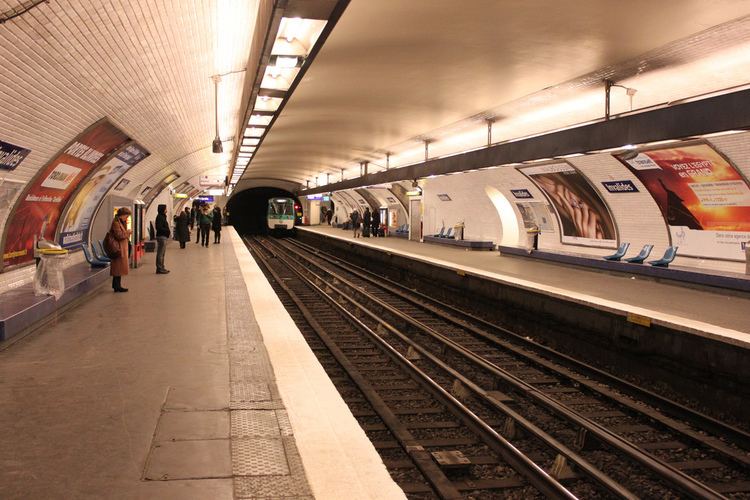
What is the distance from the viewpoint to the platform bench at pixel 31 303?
5.98m

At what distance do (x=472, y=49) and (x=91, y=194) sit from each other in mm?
7896

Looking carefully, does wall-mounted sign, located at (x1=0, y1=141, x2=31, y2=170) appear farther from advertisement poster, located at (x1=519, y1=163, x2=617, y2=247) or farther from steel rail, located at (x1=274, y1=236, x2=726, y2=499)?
advertisement poster, located at (x1=519, y1=163, x2=617, y2=247)

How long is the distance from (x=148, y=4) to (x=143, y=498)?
3.93 m

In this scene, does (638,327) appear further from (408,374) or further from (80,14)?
(80,14)

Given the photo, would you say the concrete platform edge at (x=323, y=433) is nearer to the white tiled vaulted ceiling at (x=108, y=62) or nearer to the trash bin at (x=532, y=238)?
the white tiled vaulted ceiling at (x=108, y=62)

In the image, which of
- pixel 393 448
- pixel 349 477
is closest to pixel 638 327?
pixel 393 448

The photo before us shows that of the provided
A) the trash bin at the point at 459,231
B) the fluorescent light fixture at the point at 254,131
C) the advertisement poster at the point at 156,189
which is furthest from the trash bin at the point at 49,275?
the trash bin at the point at 459,231

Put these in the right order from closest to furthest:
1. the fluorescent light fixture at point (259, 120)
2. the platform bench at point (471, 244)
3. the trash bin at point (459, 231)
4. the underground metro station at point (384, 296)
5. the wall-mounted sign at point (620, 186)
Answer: the underground metro station at point (384, 296)
the fluorescent light fixture at point (259, 120)
the wall-mounted sign at point (620, 186)
the platform bench at point (471, 244)
the trash bin at point (459, 231)

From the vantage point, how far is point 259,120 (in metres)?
9.14

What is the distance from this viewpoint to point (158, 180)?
738 inches

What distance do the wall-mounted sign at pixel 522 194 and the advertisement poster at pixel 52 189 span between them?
10900mm

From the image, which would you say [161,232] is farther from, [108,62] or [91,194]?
[108,62]

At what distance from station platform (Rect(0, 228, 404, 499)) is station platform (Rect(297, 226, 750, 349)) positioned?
14.3ft

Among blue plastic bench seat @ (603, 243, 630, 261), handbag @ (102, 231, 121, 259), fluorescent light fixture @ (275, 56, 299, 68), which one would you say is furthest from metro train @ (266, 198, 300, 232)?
fluorescent light fixture @ (275, 56, 299, 68)
